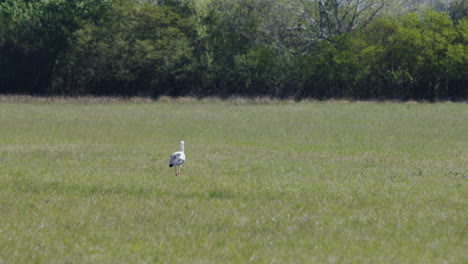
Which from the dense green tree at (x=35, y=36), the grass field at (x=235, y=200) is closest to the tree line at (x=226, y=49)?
the dense green tree at (x=35, y=36)

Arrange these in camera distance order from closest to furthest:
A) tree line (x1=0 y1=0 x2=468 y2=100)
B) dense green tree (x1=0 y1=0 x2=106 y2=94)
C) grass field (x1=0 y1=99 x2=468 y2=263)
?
grass field (x1=0 y1=99 x2=468 y2=263), tree line (x1=0 y1=0 x2=468 y2=100), dense green tree (x1=0 y1=0 x2=106 y2=94)

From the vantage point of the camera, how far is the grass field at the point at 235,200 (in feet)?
32.6

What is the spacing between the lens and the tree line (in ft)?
260

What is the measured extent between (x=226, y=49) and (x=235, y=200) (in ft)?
241

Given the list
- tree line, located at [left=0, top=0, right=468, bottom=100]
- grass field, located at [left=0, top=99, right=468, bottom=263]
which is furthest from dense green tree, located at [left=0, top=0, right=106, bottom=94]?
grass field, located at [left=0, top=99, right=468, bottom=263]

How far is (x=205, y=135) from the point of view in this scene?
33000 mm

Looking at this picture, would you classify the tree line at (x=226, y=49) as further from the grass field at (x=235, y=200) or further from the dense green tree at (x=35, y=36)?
the grass field at (x=235, y=200)

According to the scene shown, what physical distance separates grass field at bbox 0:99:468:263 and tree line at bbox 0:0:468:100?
49.7 m

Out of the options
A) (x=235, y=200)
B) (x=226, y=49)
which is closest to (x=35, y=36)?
(x=226, y=49)

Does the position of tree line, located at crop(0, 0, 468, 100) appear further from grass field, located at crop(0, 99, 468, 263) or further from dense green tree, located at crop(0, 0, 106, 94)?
grass field, located at crop(0, 99, 468, 263)

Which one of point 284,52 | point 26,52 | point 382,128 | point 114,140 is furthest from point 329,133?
point 26,52

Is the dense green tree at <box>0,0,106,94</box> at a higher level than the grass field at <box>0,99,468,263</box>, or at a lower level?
higher

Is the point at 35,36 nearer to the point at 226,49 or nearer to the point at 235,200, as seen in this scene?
the point at 226,49

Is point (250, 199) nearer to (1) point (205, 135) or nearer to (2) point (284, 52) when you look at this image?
(1) point (205, 135)
